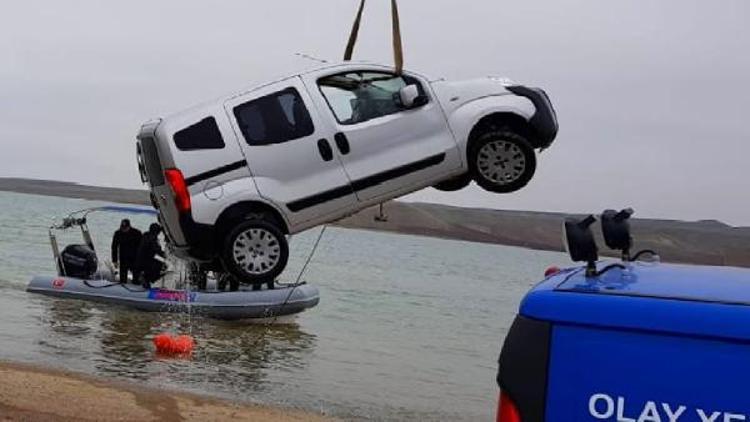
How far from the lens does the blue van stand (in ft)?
9.48

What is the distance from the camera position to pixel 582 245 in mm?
3410

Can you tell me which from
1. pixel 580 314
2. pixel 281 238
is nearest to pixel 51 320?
pixel 281 238

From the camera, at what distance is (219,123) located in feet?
14.3

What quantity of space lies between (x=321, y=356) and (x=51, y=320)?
6536 millimetres

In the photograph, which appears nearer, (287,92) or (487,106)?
(287,92)

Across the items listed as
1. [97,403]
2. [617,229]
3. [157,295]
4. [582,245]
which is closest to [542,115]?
[617,229]

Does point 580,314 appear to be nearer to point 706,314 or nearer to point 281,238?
point 706,314

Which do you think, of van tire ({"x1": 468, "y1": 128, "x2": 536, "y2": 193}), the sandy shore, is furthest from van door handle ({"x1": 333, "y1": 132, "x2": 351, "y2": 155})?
the sandy shore

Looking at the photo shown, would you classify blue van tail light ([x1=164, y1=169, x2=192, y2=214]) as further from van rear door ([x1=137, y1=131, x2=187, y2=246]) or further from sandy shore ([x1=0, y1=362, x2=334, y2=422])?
sandy shore ([x1=0, y1=362, x2=334, y2=422])

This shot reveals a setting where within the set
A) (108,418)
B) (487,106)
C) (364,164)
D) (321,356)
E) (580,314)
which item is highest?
(487,106)

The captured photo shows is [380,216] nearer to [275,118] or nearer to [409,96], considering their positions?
[409,96]

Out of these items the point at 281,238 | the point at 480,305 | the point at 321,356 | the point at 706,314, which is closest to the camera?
the point at 706,314

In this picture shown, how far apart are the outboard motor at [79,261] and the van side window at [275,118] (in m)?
20.8

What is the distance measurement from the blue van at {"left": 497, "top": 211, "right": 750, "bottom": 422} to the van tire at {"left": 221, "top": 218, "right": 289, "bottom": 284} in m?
1.60
